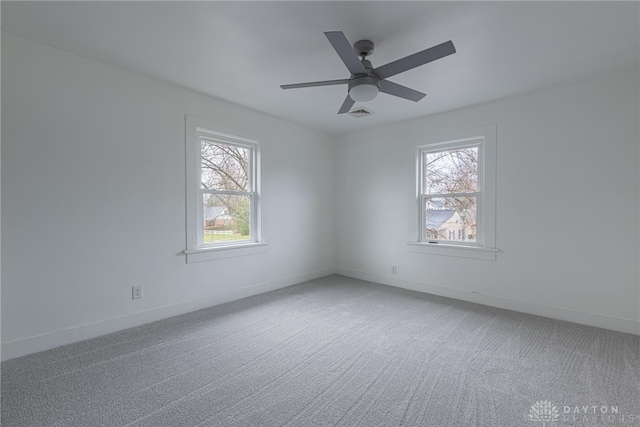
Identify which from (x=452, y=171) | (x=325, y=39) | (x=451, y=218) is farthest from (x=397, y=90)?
(x=451, y=218)

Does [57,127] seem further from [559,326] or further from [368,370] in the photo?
[559,326]

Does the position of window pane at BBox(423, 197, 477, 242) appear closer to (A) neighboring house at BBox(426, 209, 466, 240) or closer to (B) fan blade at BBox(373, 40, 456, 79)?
(A) neighboring house at BBox(426, 209, 466, 240)

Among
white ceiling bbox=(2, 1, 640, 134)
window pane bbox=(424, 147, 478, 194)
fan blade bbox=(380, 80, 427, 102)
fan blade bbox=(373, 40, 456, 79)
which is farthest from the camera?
window pane bbox=(424, 147, 478, 194)

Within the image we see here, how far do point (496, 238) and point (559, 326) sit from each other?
105 centimetres

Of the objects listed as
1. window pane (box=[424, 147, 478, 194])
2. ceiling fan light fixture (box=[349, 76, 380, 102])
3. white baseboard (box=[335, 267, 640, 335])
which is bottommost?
white baseboard (box=[335, 267, 640, 335])

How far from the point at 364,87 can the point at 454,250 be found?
8.48 feet

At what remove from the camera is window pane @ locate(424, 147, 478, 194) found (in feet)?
12.6

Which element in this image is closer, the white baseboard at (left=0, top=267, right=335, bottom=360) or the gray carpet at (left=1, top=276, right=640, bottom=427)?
the gray carpet at (left=1, top=276, right=640, bottom=427)

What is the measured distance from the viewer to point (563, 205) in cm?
313

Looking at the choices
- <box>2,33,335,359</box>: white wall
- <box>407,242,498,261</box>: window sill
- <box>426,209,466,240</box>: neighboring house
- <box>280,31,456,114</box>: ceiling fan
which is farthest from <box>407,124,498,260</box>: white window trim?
<box>2,33,335,359</box>: white wall

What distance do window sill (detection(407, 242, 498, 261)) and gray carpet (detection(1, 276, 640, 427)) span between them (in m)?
0.74

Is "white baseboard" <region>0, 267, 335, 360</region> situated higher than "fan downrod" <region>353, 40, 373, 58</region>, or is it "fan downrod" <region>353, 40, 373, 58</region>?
"fan downrod" <region>353, 40, 373, 58</region>

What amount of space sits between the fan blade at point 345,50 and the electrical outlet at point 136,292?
281 cm

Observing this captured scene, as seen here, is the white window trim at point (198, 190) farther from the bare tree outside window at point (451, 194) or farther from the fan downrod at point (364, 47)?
the bare tree outside window at point (451, 194)
